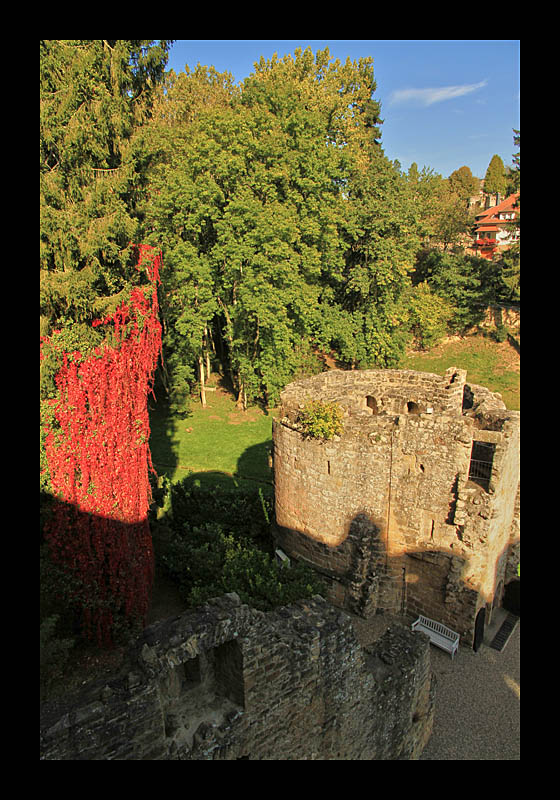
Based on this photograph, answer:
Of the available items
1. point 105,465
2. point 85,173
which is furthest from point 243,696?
point 85,173

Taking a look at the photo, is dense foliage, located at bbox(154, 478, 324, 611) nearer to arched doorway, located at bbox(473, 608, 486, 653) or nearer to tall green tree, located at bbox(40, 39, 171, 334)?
arched doorway, located at bbox(473, 608, 486, 653)

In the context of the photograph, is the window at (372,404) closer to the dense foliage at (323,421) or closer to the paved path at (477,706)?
the dense foliage at (323,421)

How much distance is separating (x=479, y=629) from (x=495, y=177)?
72.8m

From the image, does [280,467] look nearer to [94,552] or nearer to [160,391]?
[94,552]

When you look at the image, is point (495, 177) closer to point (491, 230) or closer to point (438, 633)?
point (491, 230)

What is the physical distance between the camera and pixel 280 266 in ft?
69.6

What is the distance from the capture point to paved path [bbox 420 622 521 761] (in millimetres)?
9086

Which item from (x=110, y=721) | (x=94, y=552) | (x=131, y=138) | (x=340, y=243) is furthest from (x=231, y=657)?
(x=340, y=243)

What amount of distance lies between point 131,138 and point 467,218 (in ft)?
128

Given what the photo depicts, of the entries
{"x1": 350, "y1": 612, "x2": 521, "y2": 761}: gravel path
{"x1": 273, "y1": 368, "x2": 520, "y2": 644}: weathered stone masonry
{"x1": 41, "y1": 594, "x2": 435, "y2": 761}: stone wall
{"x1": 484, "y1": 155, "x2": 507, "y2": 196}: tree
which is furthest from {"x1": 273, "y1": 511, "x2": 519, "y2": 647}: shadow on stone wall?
{"x1": 484, "y1": 155, "x2": 507, "y2": 196}: tree

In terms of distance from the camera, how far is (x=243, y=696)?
6.01 meters

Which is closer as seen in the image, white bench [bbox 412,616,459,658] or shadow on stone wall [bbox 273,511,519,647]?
white bench [bbox 412,616,459,658]

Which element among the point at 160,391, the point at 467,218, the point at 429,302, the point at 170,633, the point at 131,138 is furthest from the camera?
the point at 467,218

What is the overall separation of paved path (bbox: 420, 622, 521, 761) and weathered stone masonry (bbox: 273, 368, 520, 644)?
0.72 meters
